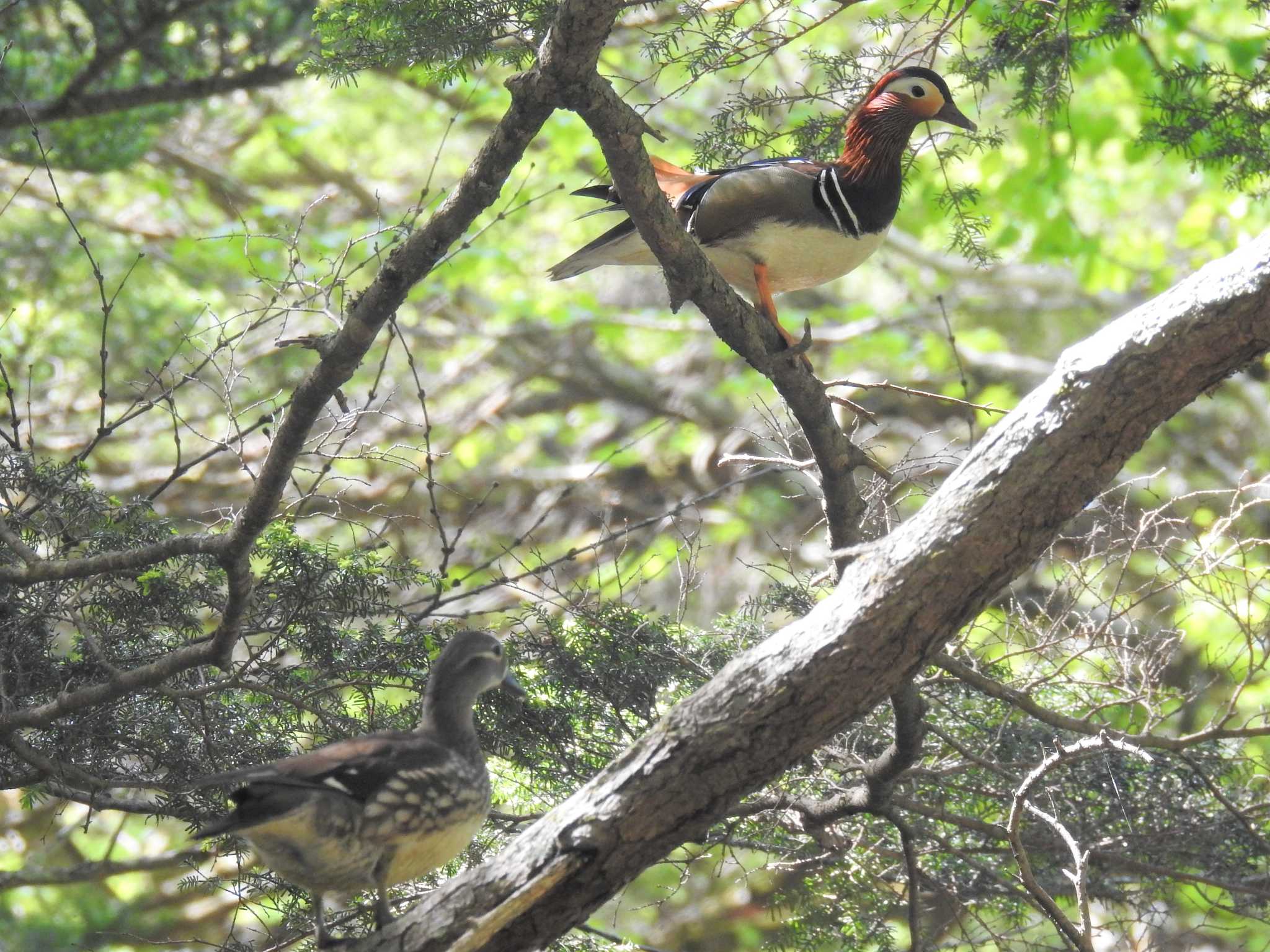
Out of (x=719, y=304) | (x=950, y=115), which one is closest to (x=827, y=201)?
(x=950, y=115)

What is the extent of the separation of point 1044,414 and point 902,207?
695cm

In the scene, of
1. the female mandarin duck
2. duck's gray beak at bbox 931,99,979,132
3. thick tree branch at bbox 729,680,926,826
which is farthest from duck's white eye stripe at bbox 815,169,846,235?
thick tree branch at bbox 729,680,926,826

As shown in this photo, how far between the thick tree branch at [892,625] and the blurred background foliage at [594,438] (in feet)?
2.28

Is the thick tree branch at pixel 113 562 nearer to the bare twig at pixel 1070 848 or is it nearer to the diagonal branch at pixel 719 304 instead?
the diagonal branch at pixel 719 304

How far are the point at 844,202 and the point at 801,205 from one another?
0.38 ft

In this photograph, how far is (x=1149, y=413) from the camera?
2.22m

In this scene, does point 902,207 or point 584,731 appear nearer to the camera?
point 584,731

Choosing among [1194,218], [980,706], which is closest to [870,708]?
[980,706]

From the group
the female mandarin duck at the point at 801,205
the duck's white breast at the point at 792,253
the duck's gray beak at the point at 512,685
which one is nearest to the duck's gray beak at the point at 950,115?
the female mandarin duck at the point at 801,205

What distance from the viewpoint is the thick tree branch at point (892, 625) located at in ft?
7.16

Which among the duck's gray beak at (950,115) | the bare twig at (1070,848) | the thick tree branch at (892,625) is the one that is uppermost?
the duck's gray beak at (950,115)

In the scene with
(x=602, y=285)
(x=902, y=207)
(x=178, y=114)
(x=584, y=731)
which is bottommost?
(x=584, y=731)

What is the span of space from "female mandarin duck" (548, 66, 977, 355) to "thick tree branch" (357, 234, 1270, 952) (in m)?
1.08

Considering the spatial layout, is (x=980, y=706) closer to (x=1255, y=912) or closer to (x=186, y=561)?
(x=1255, y=912)
